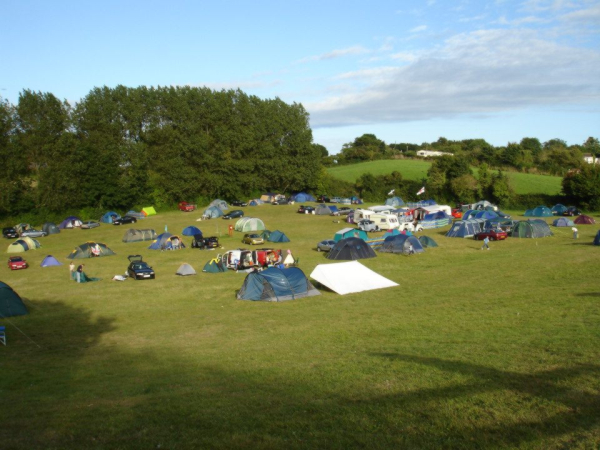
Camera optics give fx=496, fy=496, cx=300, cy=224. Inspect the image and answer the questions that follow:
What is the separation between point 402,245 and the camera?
33.3m

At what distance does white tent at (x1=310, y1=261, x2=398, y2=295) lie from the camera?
23.4m

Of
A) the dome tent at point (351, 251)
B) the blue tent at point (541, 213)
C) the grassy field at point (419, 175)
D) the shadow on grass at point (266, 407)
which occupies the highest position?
the grassy field at point (419, 175)

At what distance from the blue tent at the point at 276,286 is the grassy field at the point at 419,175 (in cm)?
5045

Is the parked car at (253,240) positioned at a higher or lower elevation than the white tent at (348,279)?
lower

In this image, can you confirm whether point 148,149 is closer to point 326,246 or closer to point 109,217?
point 109,217

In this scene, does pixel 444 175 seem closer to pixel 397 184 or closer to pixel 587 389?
pixel 397 184

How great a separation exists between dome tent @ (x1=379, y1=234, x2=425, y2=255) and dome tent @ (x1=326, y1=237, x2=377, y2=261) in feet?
6.17

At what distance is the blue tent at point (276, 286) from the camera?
2219 cm

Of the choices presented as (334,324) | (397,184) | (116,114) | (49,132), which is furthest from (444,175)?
(334,324)

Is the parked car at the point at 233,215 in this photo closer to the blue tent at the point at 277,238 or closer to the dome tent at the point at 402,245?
the blue tent at the point at 277,238

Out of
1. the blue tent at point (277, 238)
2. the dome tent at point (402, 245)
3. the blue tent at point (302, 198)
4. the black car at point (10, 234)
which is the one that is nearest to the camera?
the dome tent at point (402, 245)


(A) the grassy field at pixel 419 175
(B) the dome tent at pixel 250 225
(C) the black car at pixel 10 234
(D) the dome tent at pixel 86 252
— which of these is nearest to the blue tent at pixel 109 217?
(C) the black car at pixel 10 234

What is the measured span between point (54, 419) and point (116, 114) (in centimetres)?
6011

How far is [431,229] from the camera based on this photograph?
149 feet
